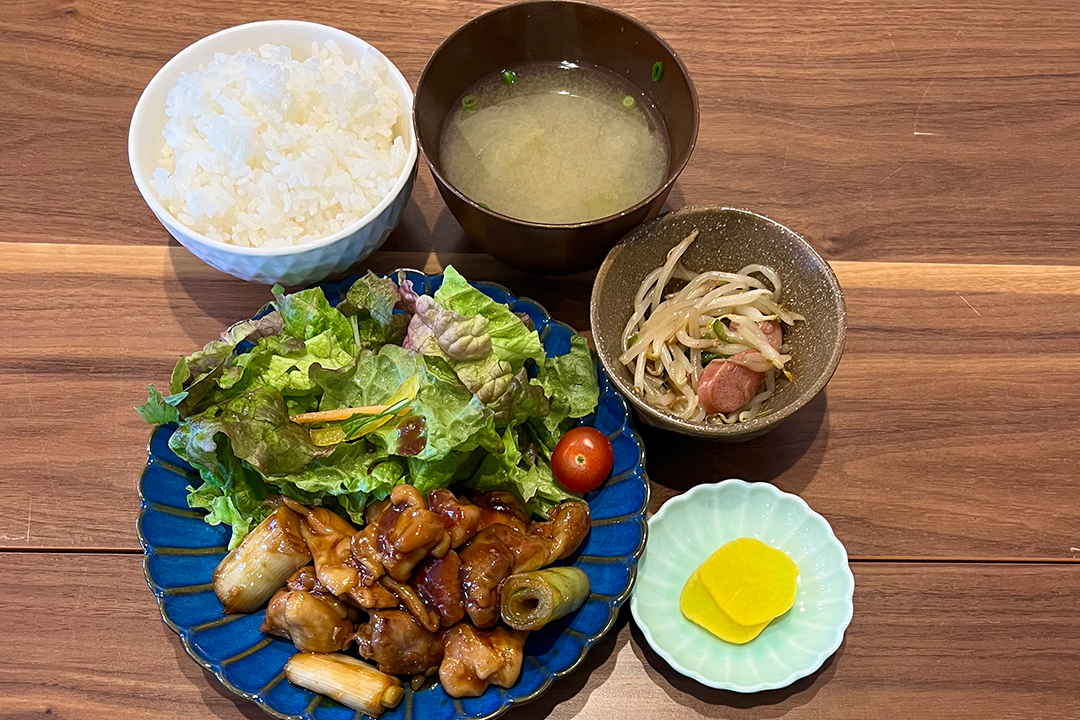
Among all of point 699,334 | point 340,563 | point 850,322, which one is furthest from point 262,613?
point 850,322

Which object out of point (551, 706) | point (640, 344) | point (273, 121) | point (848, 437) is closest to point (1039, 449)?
point (848, 437)

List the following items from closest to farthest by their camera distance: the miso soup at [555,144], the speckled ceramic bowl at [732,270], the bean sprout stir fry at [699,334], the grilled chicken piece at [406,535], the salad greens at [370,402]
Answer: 1. the grilled chicken piece at [406,535]
2. the salad greens at [370,402]
3. the speckled ceramic bowl at [732,270]
4. the bean sprout stir fry at [699,334]
5. the miso soup at [555,144]

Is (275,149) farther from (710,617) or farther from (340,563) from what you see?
(710,617)

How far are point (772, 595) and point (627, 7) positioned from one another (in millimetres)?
1978

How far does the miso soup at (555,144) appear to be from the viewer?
224 cm

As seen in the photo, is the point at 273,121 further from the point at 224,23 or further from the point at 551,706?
the point at 551,706

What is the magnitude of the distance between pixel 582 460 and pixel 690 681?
599mm

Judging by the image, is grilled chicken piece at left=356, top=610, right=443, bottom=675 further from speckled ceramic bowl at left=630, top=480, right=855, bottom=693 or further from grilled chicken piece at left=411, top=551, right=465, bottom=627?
speckled ceramic bowl at left=630, top=480, right=855, bottom=693

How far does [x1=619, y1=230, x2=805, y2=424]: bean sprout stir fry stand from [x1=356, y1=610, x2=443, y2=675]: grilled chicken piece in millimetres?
760

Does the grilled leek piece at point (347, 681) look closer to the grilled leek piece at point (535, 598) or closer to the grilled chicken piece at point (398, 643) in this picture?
the grilled chicken piece at point (398, 643)

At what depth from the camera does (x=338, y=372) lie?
1.96m

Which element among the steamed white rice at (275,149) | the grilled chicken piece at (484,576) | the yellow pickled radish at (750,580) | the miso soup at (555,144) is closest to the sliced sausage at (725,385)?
the yellow pickled radish at (750,580)

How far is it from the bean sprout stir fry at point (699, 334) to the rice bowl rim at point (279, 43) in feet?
2.29

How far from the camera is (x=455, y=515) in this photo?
183cm
